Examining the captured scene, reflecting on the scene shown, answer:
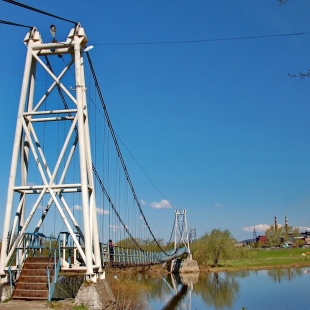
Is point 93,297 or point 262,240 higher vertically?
point 93,297

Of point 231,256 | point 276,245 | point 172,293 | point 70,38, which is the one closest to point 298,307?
point 172,293

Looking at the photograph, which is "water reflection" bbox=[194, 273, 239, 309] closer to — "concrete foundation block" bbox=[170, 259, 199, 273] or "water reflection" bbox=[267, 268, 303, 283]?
"water reflection" bbox=[267, 268, 303, 283]

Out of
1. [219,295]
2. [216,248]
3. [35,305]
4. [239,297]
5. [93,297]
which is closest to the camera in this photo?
[35,305]

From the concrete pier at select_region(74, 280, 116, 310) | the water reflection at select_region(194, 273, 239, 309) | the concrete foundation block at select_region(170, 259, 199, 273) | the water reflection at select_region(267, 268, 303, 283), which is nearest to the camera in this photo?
the concrete pier at select_region(74, 280, 116, 310)

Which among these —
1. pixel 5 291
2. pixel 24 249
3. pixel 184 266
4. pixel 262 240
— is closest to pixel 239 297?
pixel 24 249

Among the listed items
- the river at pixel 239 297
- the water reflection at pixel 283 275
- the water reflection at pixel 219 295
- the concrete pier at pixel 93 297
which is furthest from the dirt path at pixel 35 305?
the water reflection at pixel 283 275

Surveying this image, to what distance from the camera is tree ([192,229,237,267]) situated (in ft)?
170

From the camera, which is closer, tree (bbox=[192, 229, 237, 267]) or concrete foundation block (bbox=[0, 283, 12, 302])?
concrete foundation block (bbox=[0, 283, 12, 302])

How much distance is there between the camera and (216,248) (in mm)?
52000

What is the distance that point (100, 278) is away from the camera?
387 inches

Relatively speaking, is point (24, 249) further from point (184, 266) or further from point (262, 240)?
point (262, 240)

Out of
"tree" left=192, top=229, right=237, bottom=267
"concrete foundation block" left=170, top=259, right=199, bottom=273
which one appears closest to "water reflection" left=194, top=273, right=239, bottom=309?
"concrete foundation block" left=170, top=259, right=199, bottom=273

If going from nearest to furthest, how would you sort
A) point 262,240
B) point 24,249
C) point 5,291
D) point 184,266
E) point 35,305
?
point 35,305 < point 5,291 < point 24,249 < point 184,266 < point 262,240

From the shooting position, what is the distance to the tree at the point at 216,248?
5191 cm
